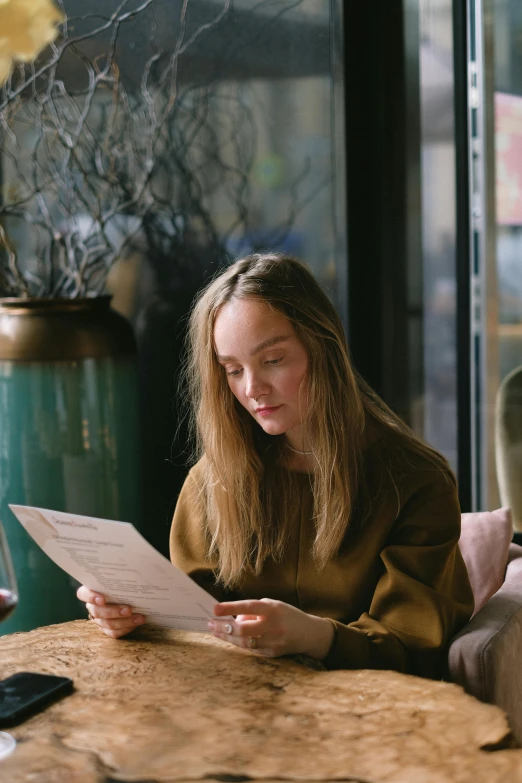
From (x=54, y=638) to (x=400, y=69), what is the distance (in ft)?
7.58

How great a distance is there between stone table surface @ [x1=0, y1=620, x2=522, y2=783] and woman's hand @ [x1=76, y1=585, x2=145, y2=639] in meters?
0.06

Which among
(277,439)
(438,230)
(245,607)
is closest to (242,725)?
(245,607)

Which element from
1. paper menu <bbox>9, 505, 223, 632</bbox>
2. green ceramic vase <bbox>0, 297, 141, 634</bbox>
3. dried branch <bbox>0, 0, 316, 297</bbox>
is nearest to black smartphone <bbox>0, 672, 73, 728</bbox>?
paper menu <bbox>9, 505, 223, 632</bbox>

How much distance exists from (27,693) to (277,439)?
75cm

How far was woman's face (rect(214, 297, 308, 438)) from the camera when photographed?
1.83 meters

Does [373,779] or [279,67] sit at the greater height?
[279,67]

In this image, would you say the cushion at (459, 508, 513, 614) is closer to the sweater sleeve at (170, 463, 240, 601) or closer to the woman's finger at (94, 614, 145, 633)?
the sweater sleeve at (170, 463, 240, 601)

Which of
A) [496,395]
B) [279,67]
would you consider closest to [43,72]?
[279,67]

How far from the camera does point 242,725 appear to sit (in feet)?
4.29

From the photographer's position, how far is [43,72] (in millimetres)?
3420

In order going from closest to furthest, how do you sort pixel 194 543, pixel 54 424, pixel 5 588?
pixel 5 588 → pixel 194 543 → pixel 54 424

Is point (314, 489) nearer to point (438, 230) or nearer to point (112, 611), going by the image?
point (112, 611)

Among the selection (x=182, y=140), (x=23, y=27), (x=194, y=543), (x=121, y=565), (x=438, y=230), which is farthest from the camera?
(x=182, y=140)

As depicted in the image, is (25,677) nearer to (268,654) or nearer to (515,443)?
(268,654)
